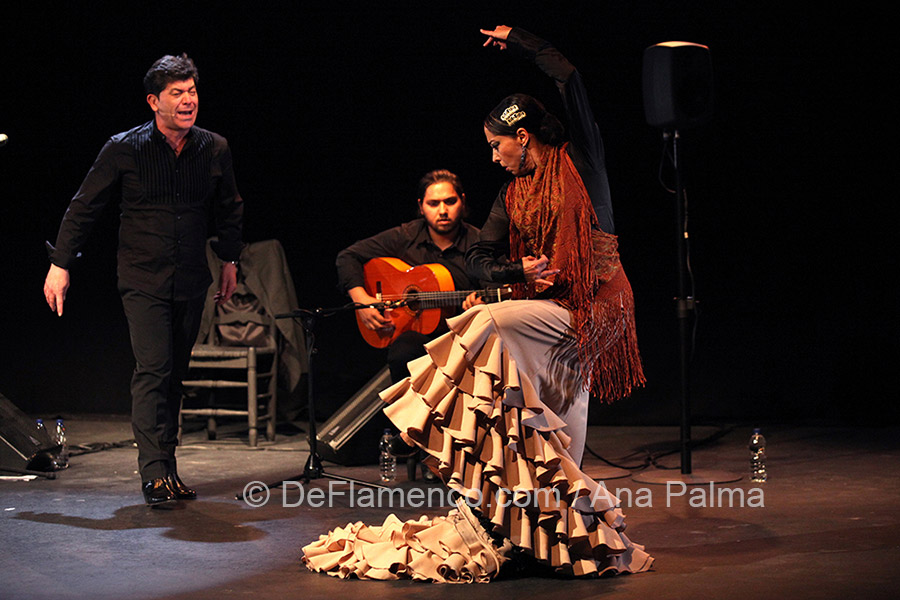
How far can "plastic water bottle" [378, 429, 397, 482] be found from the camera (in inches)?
185

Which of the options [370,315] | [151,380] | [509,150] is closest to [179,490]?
[151,380]

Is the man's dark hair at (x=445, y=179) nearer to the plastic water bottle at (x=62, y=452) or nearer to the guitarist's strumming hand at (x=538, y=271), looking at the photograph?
the guitarist's strumming hand at (x=538, y=271)

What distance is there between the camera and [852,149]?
18.9 ft

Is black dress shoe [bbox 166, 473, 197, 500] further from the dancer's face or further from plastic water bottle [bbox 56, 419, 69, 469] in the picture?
the dancer's face

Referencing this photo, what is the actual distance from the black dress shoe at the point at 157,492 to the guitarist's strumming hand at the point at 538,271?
184cm

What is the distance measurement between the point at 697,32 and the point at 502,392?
357 centimetres

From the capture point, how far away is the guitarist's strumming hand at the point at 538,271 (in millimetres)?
3064

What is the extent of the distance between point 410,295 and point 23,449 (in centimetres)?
189

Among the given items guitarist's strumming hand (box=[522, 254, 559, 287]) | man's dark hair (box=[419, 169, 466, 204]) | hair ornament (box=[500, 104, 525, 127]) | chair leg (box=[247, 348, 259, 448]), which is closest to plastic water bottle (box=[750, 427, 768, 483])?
man's dark hair (box=[419, 169, 466, 204])

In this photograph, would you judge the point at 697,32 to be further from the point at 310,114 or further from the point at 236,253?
the point at 236,253

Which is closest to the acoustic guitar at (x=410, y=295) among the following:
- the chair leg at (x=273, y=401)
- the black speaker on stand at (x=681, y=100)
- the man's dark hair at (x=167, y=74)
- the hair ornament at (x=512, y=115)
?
the black speaker on stand at (x=681, y=100)

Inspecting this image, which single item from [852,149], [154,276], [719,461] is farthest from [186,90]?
[852,149]

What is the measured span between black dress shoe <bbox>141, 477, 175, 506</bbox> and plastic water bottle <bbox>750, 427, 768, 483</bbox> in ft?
7.72

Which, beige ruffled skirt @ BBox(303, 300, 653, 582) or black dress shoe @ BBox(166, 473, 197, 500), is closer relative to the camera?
beige ruffled skirt @ BBox(303, 300, 653, 582)
